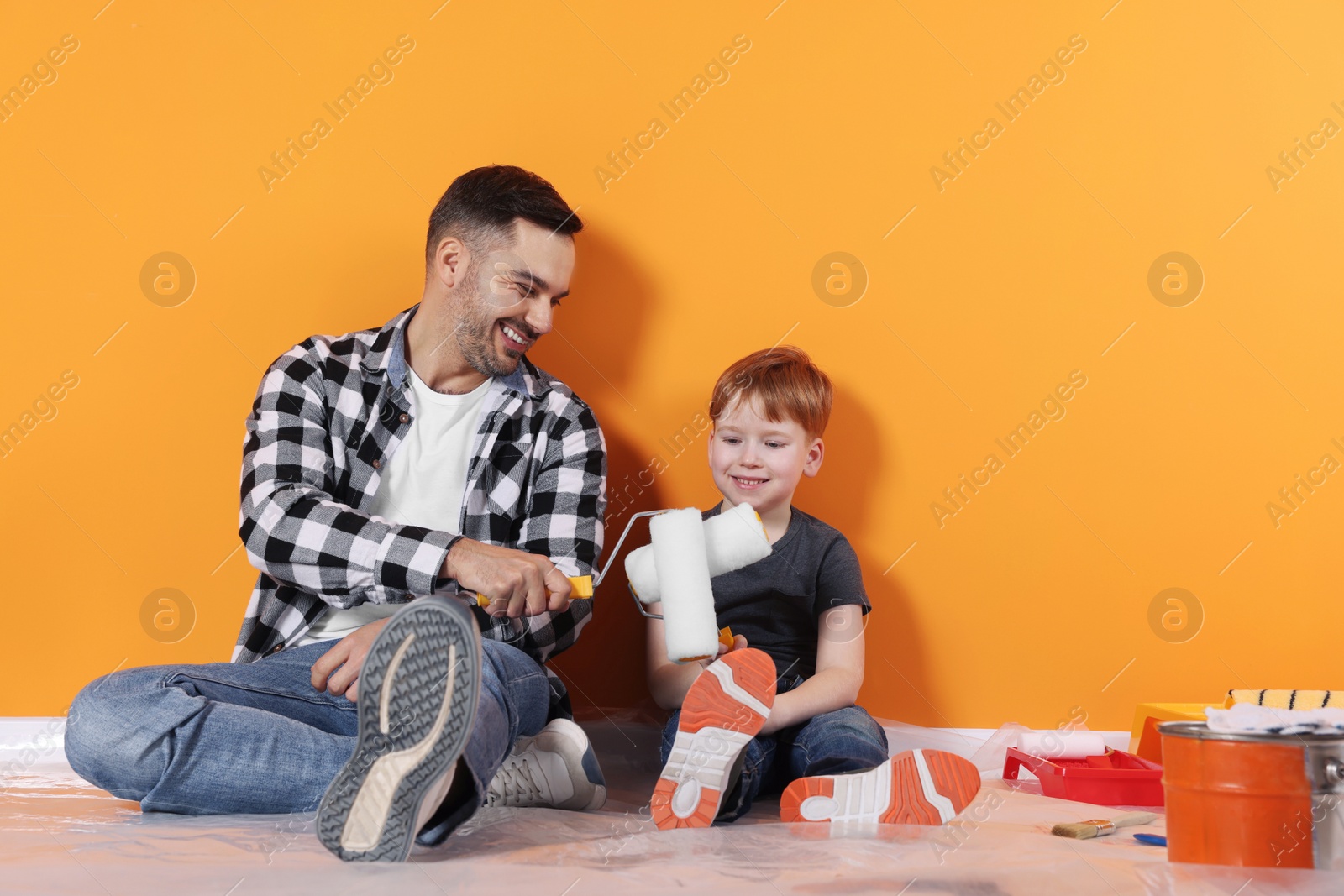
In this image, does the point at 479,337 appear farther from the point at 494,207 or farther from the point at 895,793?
the point at 895,793

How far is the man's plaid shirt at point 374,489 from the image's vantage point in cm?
A: 124

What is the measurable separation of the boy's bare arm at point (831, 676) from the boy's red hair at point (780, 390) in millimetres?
320

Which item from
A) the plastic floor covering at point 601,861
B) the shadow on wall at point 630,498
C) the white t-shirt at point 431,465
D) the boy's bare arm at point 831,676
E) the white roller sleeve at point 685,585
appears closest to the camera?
the plastic floor covering at point 601,861

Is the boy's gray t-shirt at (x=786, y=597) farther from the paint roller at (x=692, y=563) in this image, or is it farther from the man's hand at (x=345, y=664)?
the man's hand at (x=345, y=664)

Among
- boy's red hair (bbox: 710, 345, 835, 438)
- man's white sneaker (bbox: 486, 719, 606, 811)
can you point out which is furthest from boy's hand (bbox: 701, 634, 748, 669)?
boy's red hair (bbox: 710, 345, 835, 438)

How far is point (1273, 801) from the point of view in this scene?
0.88m

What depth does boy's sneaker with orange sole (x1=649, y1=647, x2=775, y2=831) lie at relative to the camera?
1115 mm

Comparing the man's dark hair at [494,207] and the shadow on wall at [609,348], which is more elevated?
the man's dark hair at [494,207]

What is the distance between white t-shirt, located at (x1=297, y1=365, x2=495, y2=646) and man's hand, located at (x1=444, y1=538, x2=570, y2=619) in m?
0.29

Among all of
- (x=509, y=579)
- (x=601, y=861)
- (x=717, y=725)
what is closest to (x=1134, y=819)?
(x=717, y=725)

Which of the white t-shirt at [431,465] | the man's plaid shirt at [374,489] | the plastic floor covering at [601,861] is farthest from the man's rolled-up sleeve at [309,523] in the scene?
the plastic floor covering at [601,861]

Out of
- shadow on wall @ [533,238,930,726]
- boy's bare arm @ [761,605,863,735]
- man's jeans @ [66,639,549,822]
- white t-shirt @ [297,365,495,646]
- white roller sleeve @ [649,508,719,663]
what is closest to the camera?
man's jeans @ [66,639,549,822]

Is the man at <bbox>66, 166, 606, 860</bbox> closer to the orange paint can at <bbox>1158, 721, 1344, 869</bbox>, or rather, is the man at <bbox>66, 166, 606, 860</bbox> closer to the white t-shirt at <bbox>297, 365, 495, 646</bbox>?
the white t-shirt at <bbox>297, 365, 495, 646</bbox>

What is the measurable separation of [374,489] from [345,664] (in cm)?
36
